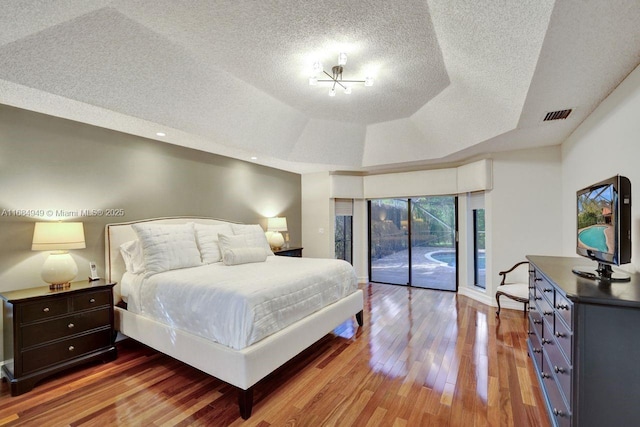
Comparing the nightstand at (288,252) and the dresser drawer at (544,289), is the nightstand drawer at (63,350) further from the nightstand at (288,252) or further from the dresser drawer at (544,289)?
the dresser drawer at (544,289)

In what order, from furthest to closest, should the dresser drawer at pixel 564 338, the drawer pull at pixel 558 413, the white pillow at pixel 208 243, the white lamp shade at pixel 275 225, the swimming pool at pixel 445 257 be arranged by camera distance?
the swimming pool at pixel 445 257, the white lamp shade at pixel 275 225, the white pillow at pixel 208 243, the drawer pull at pixel 558 413, the dresser drawer at pixel 564 338

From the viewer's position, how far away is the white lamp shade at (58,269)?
2.44m

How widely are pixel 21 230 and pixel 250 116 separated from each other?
A: 2466mm

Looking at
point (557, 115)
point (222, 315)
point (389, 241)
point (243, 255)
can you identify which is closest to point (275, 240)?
point (243, 255)

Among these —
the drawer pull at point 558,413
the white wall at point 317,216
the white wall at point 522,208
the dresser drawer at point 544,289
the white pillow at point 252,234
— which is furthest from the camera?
the white wall at point 317,216

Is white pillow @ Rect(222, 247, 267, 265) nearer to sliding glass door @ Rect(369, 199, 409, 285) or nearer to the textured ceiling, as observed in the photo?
the textured ceiling

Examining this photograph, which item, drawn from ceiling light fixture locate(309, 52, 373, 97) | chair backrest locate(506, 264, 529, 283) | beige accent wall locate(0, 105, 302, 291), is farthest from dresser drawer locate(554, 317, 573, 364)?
beige accent wall locate(0, 105, 302, 291)

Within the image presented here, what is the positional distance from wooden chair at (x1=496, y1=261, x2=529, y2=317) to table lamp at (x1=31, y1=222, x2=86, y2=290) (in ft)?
15.7

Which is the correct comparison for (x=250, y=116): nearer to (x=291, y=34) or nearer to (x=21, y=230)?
(x=291, y=34)

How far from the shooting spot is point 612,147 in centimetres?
230

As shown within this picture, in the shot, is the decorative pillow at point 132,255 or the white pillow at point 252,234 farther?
the white pillow at point 252,234

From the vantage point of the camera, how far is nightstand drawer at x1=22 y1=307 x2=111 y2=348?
2.23m

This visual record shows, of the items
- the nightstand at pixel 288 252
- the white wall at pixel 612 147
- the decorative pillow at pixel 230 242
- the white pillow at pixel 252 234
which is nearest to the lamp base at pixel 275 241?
the nightstand at pixel 288 252

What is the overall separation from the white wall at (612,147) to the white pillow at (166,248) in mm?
3850
